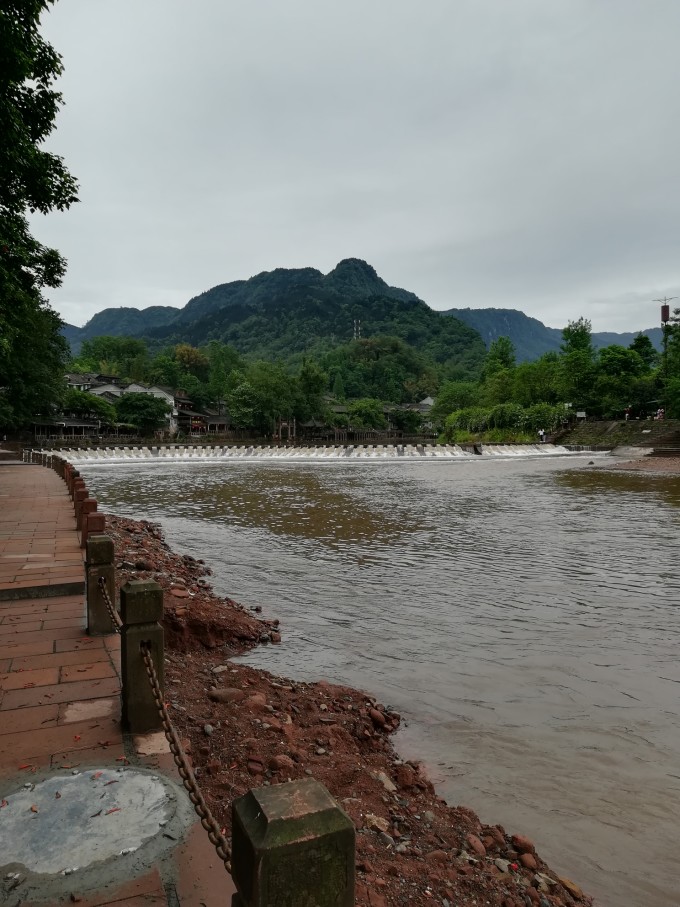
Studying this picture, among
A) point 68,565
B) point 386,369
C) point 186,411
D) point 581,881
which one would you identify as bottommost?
point 581,881

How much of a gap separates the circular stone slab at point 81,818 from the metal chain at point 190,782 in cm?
29

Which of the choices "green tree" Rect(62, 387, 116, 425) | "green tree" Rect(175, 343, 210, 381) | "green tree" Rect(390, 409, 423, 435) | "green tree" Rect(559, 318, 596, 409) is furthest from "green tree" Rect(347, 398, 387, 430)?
"green tree" Rect(175, 343, 210, 381)

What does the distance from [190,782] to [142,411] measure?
241 feet

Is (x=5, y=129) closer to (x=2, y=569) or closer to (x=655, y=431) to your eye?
(x=2, y=569)

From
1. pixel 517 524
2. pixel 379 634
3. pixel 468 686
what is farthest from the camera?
pixel 517 524

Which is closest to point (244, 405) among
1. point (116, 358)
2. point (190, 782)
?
point (116, 358)

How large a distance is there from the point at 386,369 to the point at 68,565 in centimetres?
12473

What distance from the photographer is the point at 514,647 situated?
6855mm

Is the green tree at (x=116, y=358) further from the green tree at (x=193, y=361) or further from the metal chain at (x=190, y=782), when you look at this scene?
the metal chain at (x=190, y=782)

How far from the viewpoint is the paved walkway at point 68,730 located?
242 centimetres

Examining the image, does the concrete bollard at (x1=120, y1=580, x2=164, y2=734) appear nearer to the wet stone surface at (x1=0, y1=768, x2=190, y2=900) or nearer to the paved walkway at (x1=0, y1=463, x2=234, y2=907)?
the paved walkway at (x1=0, y1=463, x2=234, y2=907)

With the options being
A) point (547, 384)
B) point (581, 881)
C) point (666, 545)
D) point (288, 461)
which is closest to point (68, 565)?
point (581, 881)

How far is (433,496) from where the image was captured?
23203 millimetres

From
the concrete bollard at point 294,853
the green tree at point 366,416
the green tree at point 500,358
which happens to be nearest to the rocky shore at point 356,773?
the concrete bollard at point 294,853
